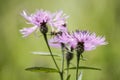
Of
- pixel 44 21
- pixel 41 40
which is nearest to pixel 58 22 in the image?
pixel 44 21

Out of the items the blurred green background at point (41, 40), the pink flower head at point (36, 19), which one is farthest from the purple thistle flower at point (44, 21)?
the blurred green background at point (41, 40)

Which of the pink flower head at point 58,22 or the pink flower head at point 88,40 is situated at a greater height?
the pink flower head at point 58,22

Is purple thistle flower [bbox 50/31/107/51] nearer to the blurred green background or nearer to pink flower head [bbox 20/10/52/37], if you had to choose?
pink flower head [bbox 20/10/52/37]

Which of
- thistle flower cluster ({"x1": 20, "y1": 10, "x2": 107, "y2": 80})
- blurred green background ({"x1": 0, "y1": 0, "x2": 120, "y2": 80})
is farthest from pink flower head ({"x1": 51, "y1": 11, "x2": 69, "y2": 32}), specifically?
blurred green background ({"x1": 0, "y1": 0, "x2": 120, "y2": 80})

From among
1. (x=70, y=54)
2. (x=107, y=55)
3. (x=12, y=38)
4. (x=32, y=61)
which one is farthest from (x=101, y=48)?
(x=70, y=54)

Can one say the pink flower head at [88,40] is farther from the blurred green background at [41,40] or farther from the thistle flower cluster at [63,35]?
the blurred green background at [41,40]

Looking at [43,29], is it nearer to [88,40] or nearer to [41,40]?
[88,40]

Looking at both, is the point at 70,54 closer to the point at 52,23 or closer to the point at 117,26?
the point at 52,23
